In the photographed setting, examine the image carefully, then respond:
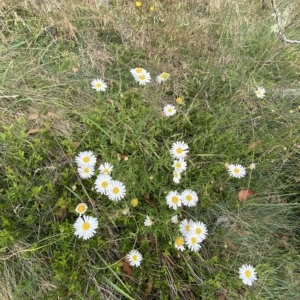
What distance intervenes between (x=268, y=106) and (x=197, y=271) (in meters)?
0.83

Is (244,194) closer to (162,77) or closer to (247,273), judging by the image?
(247,273)

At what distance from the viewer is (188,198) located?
54.6 inches

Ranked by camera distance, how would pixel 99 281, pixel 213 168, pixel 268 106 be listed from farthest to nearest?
pixel 268 106 < pixel 213 168 < pixel 99 281

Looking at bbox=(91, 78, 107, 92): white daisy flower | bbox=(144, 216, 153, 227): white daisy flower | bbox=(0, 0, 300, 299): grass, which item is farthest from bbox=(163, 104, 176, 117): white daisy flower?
bbox=(144, 216, 153, 227): white daisy flower

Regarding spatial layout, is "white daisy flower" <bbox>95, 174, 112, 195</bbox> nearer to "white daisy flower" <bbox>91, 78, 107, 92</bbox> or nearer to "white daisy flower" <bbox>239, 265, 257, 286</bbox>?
"white daisy flower" <bbox>91, 78, 107, 92</bbox>

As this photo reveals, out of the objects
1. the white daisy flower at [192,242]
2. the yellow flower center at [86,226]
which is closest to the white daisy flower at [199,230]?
the white daisy flower at [192,242]

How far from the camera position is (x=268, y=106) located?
1688 millimetres

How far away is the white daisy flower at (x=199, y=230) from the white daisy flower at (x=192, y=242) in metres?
0.02

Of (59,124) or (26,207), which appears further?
(59,124)

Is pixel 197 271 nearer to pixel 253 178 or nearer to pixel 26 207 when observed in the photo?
pixel 253 178

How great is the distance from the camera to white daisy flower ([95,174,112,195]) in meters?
1.29

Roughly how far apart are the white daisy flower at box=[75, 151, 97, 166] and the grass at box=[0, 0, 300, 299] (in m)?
0.04

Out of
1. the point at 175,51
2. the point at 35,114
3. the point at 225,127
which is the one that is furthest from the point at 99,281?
the point at 175,51

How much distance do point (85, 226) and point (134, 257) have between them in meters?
0.21
